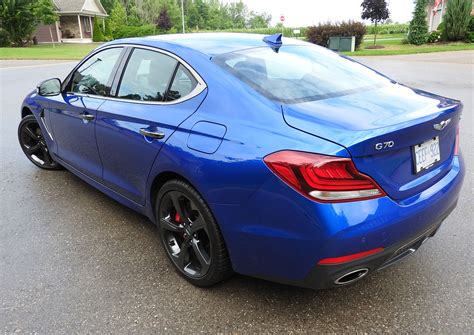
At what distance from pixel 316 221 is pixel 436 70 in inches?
591

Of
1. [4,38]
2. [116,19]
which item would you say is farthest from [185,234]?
[116,19]

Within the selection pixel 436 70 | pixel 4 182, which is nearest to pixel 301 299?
pixel 4 182

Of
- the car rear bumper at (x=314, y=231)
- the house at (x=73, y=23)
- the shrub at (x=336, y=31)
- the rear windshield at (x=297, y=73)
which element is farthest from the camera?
the house at (x=73, y=23)

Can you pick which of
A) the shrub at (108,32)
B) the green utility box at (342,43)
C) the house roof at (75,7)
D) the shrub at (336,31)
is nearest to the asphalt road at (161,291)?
the green utility box at (342,43)

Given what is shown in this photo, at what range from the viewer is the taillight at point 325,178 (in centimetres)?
201

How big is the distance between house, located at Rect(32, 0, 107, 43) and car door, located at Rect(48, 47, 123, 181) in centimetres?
4676

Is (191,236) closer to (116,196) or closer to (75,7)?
(116,196)

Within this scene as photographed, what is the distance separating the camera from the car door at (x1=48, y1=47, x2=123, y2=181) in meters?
3.55

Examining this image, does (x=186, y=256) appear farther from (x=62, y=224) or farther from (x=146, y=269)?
(x=62, y=224)

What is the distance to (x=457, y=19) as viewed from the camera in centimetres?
2750

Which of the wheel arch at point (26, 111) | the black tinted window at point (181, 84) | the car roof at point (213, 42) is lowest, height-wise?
the wheel arch at point (26, 111)

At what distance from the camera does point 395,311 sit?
252 centimetres

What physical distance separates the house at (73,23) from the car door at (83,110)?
1841 inches

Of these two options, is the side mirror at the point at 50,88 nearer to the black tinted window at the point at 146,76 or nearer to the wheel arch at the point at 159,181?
the black tinted window at the point at 146,76
